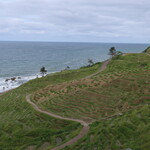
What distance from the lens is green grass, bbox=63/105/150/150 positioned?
44.4ft

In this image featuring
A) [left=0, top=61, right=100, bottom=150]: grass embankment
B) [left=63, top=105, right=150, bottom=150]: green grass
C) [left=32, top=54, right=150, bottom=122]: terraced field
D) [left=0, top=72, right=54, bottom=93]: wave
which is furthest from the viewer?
[left=0, top=72, right=54, bottom=93]: wave

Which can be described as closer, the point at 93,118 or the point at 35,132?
the point at 35,132

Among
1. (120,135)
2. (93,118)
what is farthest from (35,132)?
(120,135)

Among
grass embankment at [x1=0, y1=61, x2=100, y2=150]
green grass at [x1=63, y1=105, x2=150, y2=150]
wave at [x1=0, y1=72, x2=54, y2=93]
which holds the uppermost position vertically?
green grass at [x1=63, y1=105, x2=150, y2=150]

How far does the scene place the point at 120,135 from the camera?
1500cm

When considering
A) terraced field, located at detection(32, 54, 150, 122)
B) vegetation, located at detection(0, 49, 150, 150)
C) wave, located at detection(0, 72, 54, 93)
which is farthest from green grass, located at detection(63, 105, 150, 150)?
wave, located at detection(0, 72, 54, 93)

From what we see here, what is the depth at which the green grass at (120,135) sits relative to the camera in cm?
1354

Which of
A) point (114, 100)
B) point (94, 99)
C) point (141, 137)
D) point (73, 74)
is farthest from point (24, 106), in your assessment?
point (73, 74)

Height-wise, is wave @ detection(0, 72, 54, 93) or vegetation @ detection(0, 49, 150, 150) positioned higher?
vegetation @ detection(0, 49, 150, 150)

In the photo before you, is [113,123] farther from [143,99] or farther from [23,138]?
[23,138]

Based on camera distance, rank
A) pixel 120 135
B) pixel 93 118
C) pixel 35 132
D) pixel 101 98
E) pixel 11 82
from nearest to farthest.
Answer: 1. pixel 120 135
2. pixel 35 132
3. pixel 93 118
4. pixel 101 98
5. pixel 11 82

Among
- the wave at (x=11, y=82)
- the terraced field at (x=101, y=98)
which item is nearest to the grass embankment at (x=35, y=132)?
the terraced field at (x=101, y=98)

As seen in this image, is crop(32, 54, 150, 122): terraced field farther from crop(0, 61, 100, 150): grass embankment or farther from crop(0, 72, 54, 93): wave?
crop(0, 72, 54, 93): wave

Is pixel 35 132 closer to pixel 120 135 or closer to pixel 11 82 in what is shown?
pixel 120 135
